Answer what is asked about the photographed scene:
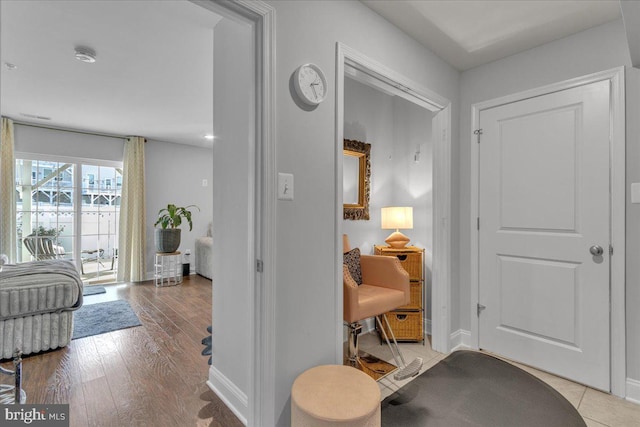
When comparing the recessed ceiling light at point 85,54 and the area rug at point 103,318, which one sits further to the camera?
the area rug at point 103,318

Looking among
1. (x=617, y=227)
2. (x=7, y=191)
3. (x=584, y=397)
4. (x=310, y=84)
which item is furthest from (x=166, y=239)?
(x=617, y=227)

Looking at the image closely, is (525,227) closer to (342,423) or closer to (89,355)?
(342,423)

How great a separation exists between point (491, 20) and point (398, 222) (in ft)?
5.58

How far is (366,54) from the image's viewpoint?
1894 mm

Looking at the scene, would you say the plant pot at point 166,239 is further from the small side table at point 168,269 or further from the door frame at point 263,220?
the door frame at point 263,220

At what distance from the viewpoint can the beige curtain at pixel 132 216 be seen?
514cm

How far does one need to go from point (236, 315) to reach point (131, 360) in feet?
4.23

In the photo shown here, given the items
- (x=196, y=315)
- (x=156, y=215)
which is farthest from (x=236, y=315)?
(x=156, y=215)

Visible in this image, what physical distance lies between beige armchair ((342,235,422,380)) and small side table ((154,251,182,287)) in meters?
3.59

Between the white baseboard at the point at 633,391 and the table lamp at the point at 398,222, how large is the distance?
1698 millimetres

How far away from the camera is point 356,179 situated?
3.04m

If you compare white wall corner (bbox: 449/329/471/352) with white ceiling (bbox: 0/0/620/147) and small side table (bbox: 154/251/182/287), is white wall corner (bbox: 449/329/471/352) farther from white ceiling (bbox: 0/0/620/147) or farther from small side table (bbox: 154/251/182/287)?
small side table (bbox: 154/251/182/287)

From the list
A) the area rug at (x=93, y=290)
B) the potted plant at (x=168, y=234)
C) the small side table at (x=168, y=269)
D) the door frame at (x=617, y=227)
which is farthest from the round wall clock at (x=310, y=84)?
the area rug at (x=93, y=290)

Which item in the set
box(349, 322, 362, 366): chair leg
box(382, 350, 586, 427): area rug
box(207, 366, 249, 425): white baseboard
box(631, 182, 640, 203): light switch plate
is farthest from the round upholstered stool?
box(631, 182, 640, 203): light switch plate
